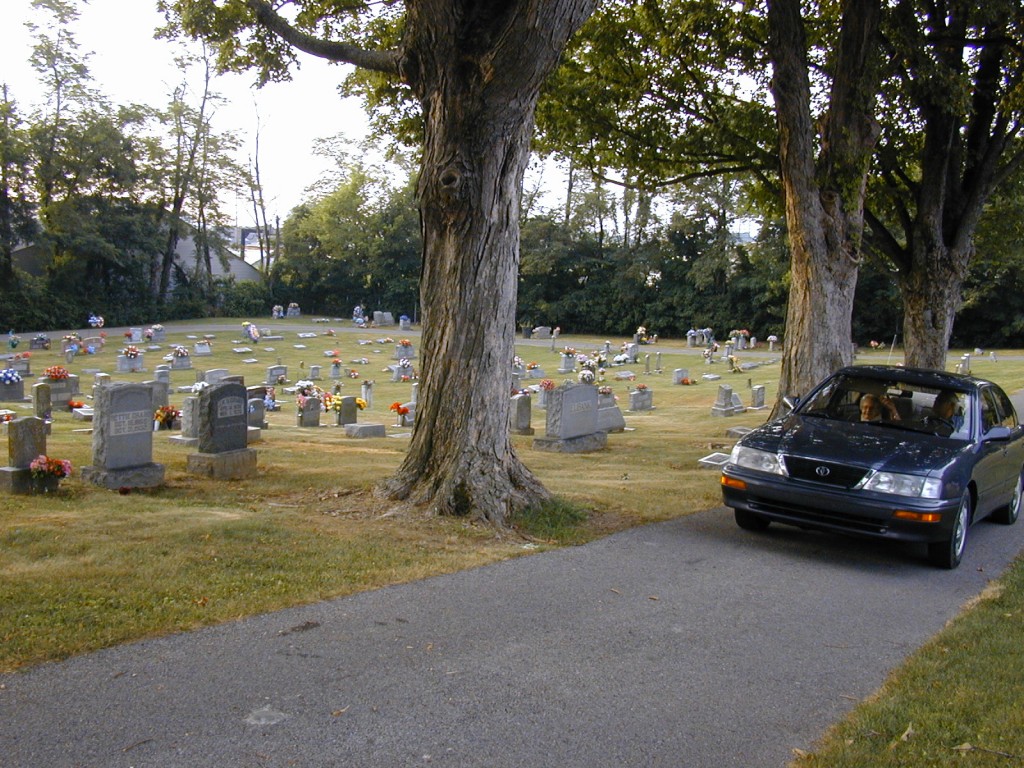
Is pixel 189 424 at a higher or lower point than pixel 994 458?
lower

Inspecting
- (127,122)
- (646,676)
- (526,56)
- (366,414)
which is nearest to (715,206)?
(127,122)

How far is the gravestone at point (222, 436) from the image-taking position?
10078 mm

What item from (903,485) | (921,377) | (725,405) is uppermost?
(921,377)

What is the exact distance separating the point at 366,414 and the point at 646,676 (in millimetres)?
17349

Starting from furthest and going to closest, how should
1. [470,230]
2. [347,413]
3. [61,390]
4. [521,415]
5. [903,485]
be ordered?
[61,390] < [347,413] < [521,415] < [470,230] < [903,485]

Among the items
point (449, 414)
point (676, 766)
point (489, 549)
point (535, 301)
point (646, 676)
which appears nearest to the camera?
point (676, 766)

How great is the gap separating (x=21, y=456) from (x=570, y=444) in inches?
320

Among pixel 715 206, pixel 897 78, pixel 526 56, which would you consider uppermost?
pixel 715 206

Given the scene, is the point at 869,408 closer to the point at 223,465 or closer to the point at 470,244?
the point at 470,244

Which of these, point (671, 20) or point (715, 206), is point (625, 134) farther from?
point (715, 206)

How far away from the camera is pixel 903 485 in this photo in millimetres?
6910

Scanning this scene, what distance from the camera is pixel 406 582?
20.0 ft

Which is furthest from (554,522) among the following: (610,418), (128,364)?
(128,364)

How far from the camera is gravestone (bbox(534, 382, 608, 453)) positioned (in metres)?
14.2
